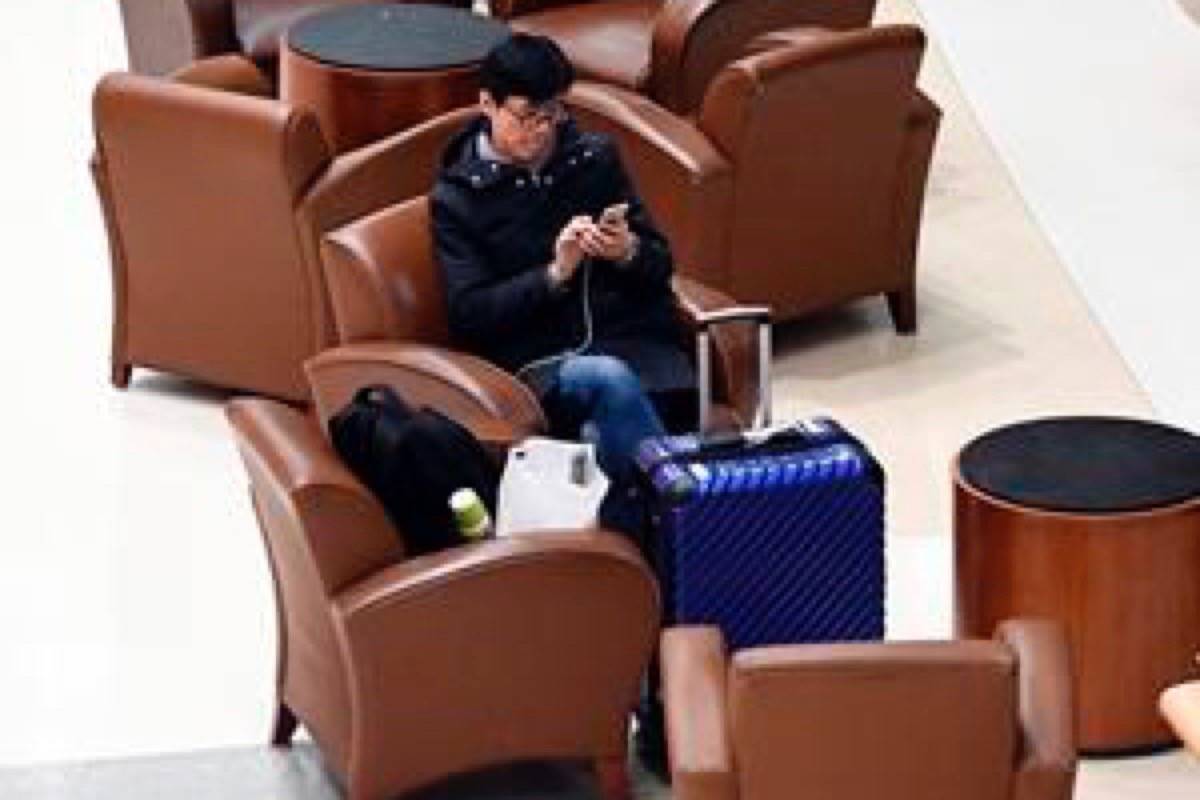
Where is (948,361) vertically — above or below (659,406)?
below

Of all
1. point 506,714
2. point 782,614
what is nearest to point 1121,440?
point 782,614

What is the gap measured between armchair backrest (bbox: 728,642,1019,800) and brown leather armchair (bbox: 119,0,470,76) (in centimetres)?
440

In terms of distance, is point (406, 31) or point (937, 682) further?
point (406, 31)

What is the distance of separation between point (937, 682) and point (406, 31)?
409 centimetres

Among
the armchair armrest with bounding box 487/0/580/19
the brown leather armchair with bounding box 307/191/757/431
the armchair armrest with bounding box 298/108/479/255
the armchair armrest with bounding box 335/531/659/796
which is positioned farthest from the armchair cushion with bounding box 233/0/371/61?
the armchair armrest with bounding box 335/531/659/796

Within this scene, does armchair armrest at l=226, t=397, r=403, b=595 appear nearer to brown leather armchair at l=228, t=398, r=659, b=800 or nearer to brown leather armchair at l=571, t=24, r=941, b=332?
brown leather armchair at l=228, t=398, r=659, b=800

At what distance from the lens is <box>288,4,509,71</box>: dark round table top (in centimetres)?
805

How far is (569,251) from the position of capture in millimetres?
6441

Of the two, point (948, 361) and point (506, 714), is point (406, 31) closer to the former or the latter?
point (948, 361)

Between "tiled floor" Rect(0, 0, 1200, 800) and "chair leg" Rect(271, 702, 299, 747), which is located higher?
"chair leg" Rect(271, 702, 299, 747)

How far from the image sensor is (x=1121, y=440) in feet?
20.7

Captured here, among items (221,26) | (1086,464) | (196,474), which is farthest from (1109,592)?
(221,26)

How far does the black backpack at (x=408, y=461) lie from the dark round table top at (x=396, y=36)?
7.70 ft

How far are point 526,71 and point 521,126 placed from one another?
155mm
